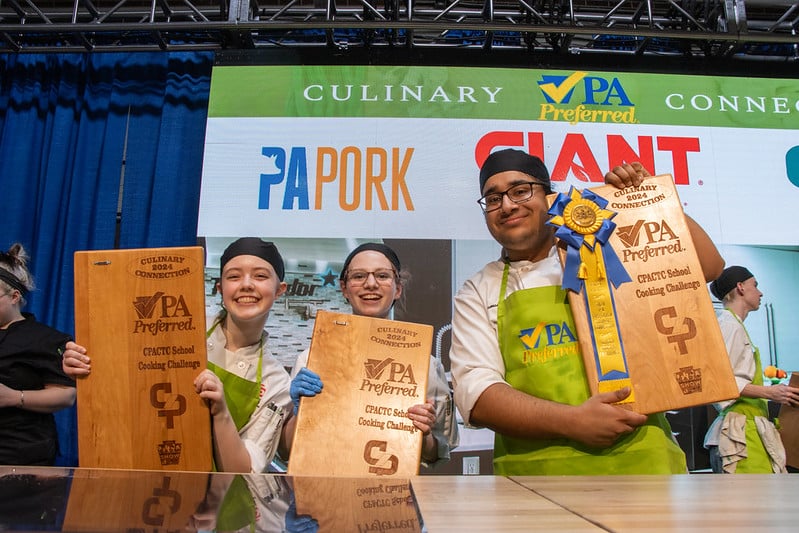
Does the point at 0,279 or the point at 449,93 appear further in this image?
the point at 449,93

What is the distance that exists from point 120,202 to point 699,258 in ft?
11.3

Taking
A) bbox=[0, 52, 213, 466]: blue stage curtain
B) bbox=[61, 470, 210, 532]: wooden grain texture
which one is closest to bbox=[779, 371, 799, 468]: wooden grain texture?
bbox=[61, 470, 210, 532]: wooden grain texture

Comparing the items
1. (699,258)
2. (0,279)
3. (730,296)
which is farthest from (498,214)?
(730,296)

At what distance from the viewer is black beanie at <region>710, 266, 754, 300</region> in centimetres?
333

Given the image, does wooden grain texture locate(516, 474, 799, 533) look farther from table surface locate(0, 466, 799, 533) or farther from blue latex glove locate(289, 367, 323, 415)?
blue latex glove locate(289, 367, 323, 415)

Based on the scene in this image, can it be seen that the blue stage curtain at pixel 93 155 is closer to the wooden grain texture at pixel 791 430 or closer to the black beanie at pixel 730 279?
the black beanie at pixel 730 279

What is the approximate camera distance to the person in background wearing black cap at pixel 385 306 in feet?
6.50

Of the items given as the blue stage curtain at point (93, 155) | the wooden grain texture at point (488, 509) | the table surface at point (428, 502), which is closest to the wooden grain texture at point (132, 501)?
the table surface at point (428, 502)

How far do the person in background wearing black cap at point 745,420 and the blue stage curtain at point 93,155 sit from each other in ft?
10.1

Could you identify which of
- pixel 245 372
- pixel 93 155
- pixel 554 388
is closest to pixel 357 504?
pixel 554 388

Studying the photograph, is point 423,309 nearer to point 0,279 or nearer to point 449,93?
point 449,93

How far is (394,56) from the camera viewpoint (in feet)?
12.2

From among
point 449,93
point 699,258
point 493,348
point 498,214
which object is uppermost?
point 449,93

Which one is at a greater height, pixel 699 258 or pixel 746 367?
pixel 699 258
